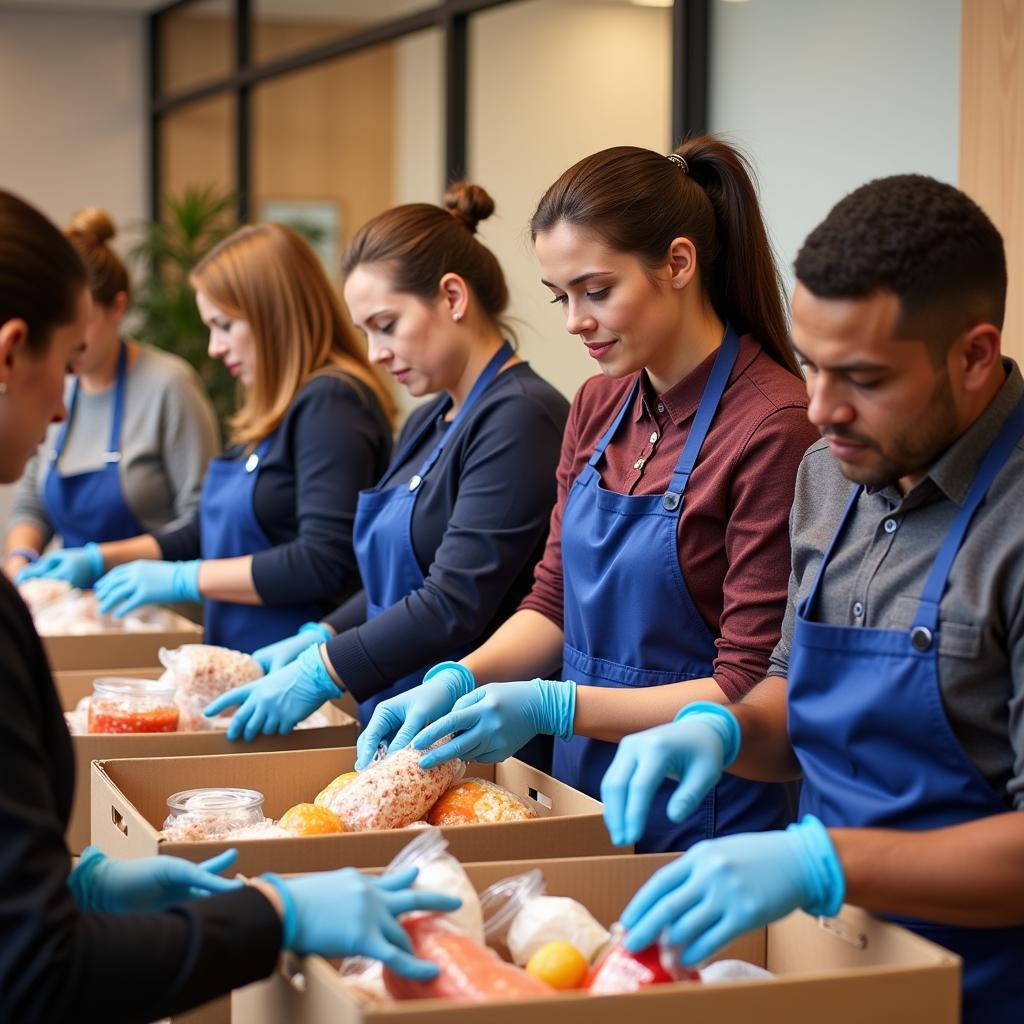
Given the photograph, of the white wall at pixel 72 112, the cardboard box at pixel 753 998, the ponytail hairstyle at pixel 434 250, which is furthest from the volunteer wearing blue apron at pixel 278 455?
the white wall at pixel 72 112

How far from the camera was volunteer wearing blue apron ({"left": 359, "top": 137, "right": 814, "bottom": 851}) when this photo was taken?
5.08 feet

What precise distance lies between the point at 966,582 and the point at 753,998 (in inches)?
16.1

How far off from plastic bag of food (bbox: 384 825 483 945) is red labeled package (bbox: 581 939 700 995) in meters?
0.11

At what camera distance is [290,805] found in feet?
5.44

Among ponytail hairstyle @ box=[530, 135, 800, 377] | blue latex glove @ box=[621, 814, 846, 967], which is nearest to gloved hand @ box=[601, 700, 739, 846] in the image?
blue latex glove @ box=[621, 814, 846, 967]

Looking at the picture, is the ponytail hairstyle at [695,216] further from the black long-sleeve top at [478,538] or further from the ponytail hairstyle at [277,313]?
the ponytail hairstyle at [277,313]

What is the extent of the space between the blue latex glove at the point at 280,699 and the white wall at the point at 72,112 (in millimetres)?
4253

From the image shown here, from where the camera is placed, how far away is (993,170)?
198 centimetres

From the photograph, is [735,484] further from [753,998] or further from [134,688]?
[134,688]

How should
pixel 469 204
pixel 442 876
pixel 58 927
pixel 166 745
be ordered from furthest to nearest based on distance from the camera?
1. pixel 469 204
2. pixel 166 745
3. pixel 442 876
4. pixel 58 927

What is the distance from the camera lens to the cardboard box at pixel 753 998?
0.95 m

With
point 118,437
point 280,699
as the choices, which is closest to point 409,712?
point 280,699

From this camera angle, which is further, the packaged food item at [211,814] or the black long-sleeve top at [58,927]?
the packaged food item at [211,814]

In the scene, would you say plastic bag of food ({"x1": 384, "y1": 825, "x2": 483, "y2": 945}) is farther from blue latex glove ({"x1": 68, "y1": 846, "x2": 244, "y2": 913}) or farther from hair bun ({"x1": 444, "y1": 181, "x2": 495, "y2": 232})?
hair bun ({"x1": 444, "y1": 181, "x2": 495, "y2": 232})
